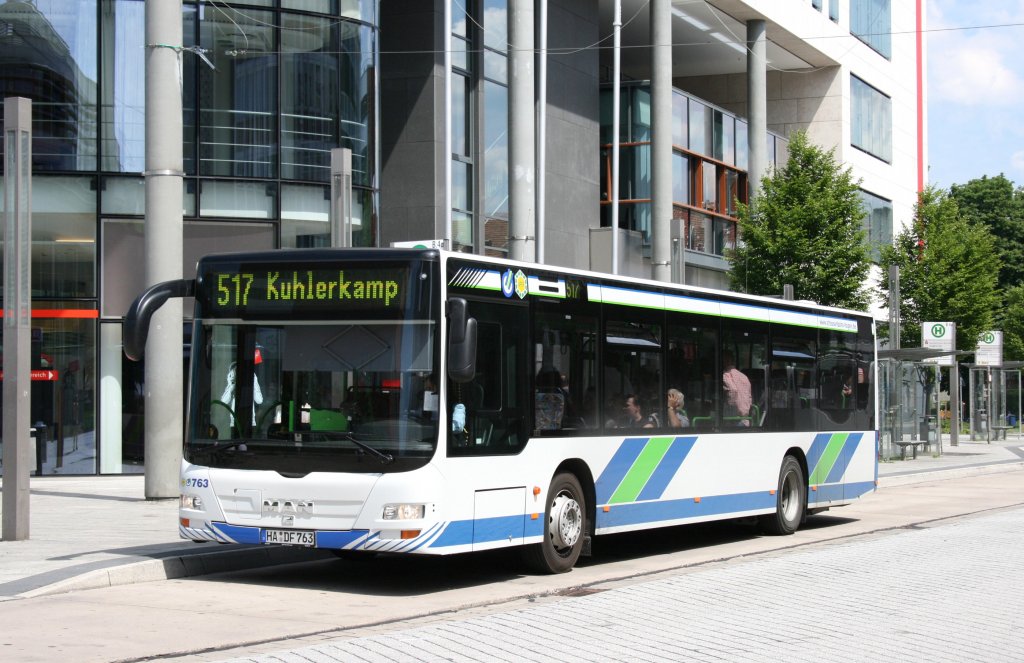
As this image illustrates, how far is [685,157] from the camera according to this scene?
4231cm

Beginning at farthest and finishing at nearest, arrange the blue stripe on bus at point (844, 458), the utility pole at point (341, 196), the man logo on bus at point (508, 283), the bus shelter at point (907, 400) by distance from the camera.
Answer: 1. the bus shelter at point (907, 400)
2. the blue stripe on bus at point (844, 458)
3. the utility pole at point (341, 196)
4. the man logo on bus at point (508, 283)

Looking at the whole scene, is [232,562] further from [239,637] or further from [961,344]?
[961,344]

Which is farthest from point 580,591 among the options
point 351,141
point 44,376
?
point 351,141

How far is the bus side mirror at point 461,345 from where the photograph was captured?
10.6m

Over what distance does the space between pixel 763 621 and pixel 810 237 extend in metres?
25.1

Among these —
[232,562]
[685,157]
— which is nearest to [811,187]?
[685,157]

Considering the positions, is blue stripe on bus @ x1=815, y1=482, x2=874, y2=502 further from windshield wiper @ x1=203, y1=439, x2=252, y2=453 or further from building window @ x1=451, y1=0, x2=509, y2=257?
building window @ x1=451, y1=0, x2=509, y2=257

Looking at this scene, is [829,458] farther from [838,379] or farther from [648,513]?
[648,513]

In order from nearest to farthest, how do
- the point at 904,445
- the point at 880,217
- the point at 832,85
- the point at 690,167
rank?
the point at 904,445 < the point at 690,167 < the point at 832,85 < the point at 880,217

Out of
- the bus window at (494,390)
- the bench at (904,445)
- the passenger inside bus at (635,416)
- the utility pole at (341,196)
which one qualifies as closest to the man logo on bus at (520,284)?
the bus window at (494,390)

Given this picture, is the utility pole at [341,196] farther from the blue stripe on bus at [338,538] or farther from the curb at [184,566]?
the blue stripe on bus at [338,538]

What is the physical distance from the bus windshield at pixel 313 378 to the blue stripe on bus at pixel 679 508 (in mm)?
3129

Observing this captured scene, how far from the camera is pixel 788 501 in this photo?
17.1 metres

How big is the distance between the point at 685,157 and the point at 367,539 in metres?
33.1
